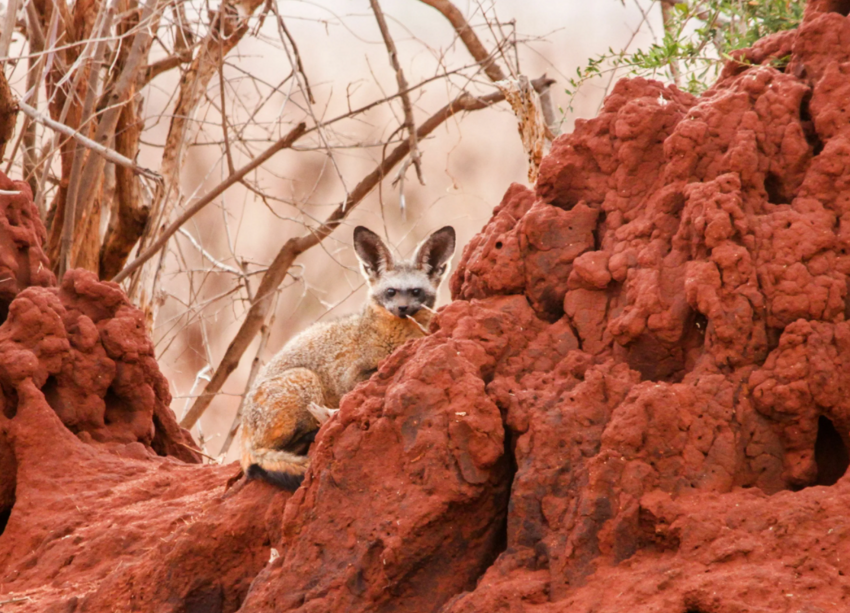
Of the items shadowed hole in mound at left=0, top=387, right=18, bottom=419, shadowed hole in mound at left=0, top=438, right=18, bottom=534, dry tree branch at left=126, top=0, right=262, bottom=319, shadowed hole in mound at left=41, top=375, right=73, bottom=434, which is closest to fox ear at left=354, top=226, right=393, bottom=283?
dry tree branch at left=126, top=0, right=262, bottom=319

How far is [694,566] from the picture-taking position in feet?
10.4

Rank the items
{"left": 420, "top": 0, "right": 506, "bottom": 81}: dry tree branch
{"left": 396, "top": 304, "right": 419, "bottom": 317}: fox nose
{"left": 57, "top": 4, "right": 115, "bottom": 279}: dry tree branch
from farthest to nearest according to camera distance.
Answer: {"left": 420, "top": 0, "right": 506, "bottom": 81}: dry tree branch, {"left": 57, "top": 4, "right": 115, "bottom": 279}: dry tree branch, {"left": 396, "top": 304, "right": 419, "bottom": 317}: fox nose

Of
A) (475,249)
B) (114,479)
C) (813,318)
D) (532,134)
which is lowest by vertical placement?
(813,318)

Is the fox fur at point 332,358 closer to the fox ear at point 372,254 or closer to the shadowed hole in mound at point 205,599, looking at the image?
the fox ear at point 372,254

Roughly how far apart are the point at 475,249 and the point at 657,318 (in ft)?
4.01

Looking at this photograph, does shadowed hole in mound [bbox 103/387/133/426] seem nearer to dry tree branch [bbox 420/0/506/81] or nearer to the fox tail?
the fox tail

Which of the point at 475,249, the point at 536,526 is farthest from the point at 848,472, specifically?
the point at 475,249

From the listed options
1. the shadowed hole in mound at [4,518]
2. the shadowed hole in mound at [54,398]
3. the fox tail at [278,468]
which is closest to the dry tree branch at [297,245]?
the shadowed hole in mound at [54,398]

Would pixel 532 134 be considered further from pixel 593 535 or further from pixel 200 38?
pixel 593 535

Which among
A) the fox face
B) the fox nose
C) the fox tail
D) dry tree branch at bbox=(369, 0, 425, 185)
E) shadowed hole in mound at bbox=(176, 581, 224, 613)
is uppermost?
dry tree branch at bbox=(369, 0, 425, 185)

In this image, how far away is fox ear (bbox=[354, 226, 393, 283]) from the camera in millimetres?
7526

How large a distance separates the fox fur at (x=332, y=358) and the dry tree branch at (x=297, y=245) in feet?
5.72

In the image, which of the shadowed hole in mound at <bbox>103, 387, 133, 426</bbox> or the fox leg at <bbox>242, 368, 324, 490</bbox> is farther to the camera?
the shadowed hole in mound at <bbox>103, 387, 133, 426</bbox>

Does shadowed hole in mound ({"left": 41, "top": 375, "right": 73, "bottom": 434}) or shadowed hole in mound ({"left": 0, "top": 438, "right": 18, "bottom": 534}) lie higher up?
shadowed hole in mound ({"left": 41, "top": 375, "right": 73, "bottom": 434})
